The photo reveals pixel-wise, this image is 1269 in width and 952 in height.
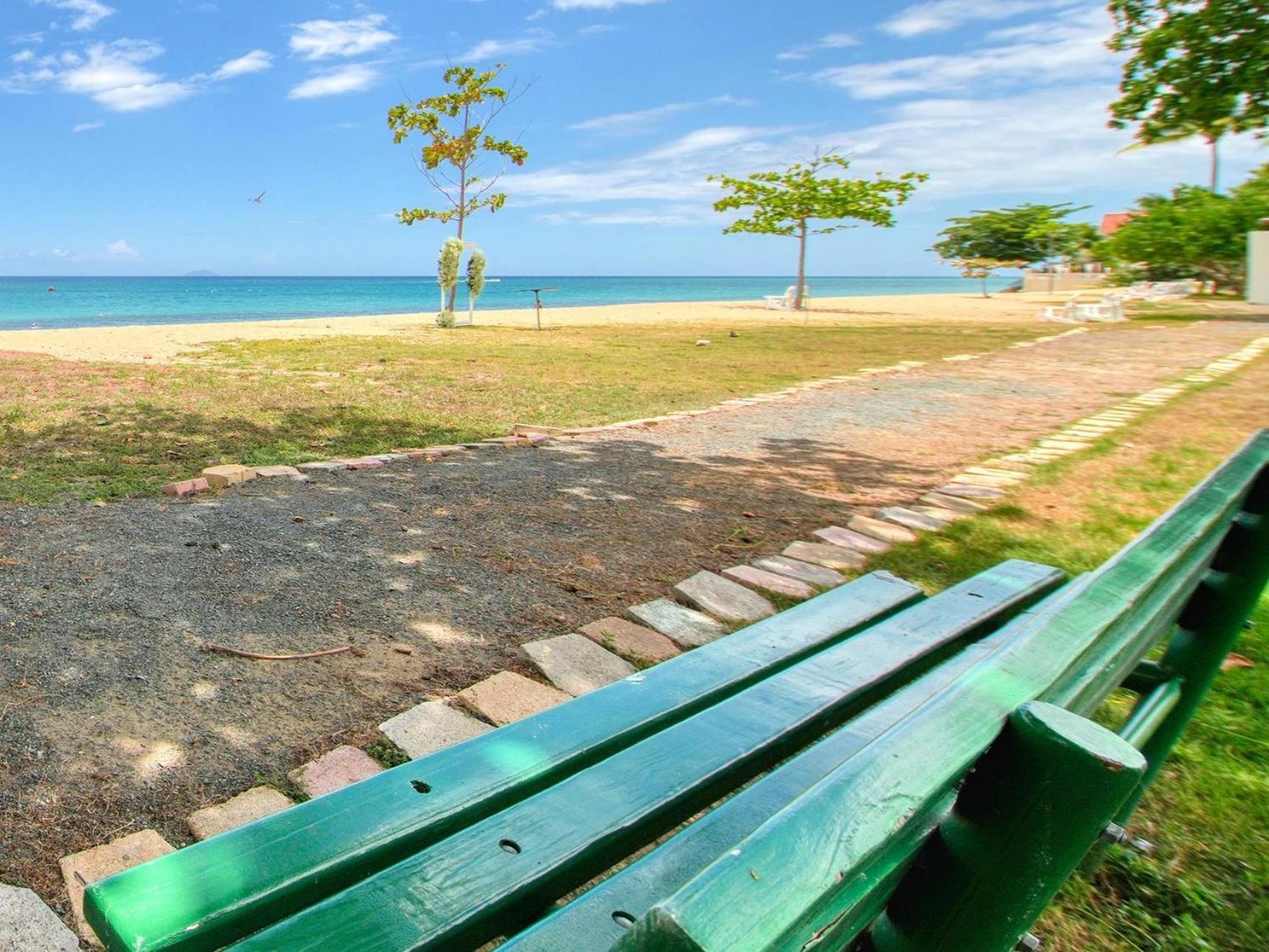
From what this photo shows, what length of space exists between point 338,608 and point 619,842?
2.41m

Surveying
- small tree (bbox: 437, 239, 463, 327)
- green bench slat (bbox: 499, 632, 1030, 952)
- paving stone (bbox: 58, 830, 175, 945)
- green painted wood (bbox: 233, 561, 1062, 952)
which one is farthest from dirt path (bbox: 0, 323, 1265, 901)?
small tree (bbox: 437, 239, 463, 327)

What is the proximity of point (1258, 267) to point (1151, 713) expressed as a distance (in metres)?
29.3

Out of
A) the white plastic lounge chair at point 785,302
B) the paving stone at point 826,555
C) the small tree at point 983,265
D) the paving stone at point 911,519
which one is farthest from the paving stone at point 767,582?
the small tree at point 983,265

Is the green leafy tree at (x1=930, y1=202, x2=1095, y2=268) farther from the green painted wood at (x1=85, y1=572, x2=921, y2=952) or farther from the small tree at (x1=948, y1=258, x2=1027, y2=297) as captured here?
the green painted wood at (x1=85, y1=572, x2=921, y2=952)

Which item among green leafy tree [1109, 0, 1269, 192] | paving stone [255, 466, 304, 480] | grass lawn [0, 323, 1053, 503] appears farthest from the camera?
→ green leafy tree [1109, 0, 1269, 192]

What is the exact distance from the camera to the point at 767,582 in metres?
3.63

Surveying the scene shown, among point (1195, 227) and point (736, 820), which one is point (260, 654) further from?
point (1195, 227)

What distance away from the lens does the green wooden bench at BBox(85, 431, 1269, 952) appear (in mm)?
629

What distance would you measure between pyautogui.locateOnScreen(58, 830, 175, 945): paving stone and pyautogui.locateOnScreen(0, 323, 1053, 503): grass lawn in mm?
3078

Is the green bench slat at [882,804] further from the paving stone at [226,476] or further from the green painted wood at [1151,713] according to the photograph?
the paving stone at [226,476]

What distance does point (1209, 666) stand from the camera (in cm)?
199

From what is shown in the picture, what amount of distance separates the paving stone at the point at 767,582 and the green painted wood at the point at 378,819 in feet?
6.09

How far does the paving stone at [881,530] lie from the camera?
427 cm

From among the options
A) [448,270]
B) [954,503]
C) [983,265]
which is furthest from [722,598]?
[983,265]
